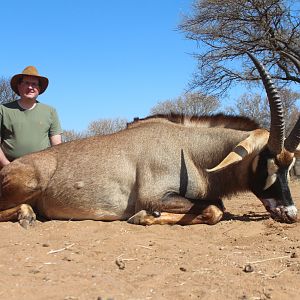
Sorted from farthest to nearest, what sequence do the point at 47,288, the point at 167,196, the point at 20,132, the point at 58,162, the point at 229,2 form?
the point at 229,2 < the point at 20,132 < the point at 58,162 < the point at 167,196 < the point at 47,288

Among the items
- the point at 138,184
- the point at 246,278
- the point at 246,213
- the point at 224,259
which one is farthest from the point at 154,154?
the point at 246,278

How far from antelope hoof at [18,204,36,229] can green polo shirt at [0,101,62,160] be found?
1.44 m

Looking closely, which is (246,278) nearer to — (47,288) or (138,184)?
(47,288)

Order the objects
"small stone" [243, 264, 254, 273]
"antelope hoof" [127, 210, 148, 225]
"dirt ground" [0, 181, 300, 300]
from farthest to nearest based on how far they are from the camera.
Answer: "antelope hoof" [127, 210, 148, 225] → "small stone" [243, 264, 254, 273] → "dirt ground" [0, 181, 300, 300]

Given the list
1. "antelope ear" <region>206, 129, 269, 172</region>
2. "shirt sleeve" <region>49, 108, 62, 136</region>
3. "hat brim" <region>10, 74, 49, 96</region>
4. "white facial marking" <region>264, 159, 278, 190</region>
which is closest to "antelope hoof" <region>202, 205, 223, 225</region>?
"antelope ear" <region>206, 129, 269, 172</region>

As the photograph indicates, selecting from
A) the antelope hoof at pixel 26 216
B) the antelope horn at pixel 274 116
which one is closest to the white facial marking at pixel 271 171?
the antelope horn at pixel 274 116

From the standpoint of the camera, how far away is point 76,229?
5.36 m

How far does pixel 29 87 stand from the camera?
7371mm

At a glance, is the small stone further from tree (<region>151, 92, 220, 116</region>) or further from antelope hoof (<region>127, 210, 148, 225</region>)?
tree (<region>151, 92, 220, 116</region>)

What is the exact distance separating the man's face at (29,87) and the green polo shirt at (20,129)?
195 mm

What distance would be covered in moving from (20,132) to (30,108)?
0.46m

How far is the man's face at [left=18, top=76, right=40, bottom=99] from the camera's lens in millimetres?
7375

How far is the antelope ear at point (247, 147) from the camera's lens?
5656 millimetres

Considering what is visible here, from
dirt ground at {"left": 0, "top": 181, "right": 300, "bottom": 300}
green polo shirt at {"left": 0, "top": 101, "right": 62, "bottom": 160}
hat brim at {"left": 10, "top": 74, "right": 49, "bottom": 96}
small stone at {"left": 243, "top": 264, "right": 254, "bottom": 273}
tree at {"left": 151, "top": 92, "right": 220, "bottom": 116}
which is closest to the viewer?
dirt ground at {"left": 0, "top": 181, "right": 300, "bottom": 300}
